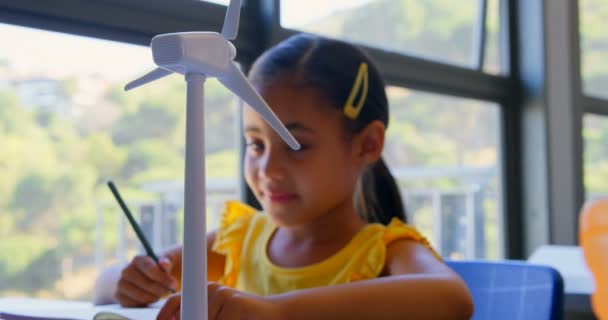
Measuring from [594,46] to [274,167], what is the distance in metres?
2.49

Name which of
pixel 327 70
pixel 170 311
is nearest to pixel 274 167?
pixel 327 70

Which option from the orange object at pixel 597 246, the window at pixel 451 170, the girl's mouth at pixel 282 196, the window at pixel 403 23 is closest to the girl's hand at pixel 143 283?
the girl's mouth at pixel 282 196

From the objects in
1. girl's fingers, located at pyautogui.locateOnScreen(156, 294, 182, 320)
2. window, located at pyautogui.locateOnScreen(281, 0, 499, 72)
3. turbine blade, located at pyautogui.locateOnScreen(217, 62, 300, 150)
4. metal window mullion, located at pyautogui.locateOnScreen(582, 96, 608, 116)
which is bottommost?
girl's fingers, located at pyautogui.locateOnScreen(156, 294, 182, 320)

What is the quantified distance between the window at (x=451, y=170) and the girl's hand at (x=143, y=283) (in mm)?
1481

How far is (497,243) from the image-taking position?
2646mm

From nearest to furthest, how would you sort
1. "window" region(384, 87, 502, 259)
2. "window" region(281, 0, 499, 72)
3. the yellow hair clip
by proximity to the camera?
the yellow hair clip, "window" region(281, 0, 499, 72), "window" region(384, 87, 502, 259)

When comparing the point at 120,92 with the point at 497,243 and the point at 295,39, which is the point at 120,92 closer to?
the point at 295,39

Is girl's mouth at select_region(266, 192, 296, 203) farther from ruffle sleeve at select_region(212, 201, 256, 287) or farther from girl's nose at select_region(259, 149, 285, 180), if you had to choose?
ruffle sleeve at select_region(212, 201, 256, 287)

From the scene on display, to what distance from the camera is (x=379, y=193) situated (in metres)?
1.22

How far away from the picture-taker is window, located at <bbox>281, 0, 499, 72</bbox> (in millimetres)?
1822

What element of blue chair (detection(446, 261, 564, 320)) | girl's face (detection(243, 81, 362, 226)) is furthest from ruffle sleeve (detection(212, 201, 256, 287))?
blue chair (detection(446, 261, 564, 320))

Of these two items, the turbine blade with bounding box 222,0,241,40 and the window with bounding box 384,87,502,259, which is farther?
the window with bounding box 384,87,502,259

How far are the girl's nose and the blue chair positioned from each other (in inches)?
12.6

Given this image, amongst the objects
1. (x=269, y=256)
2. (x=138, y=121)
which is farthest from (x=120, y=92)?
(x=269, y=256)
